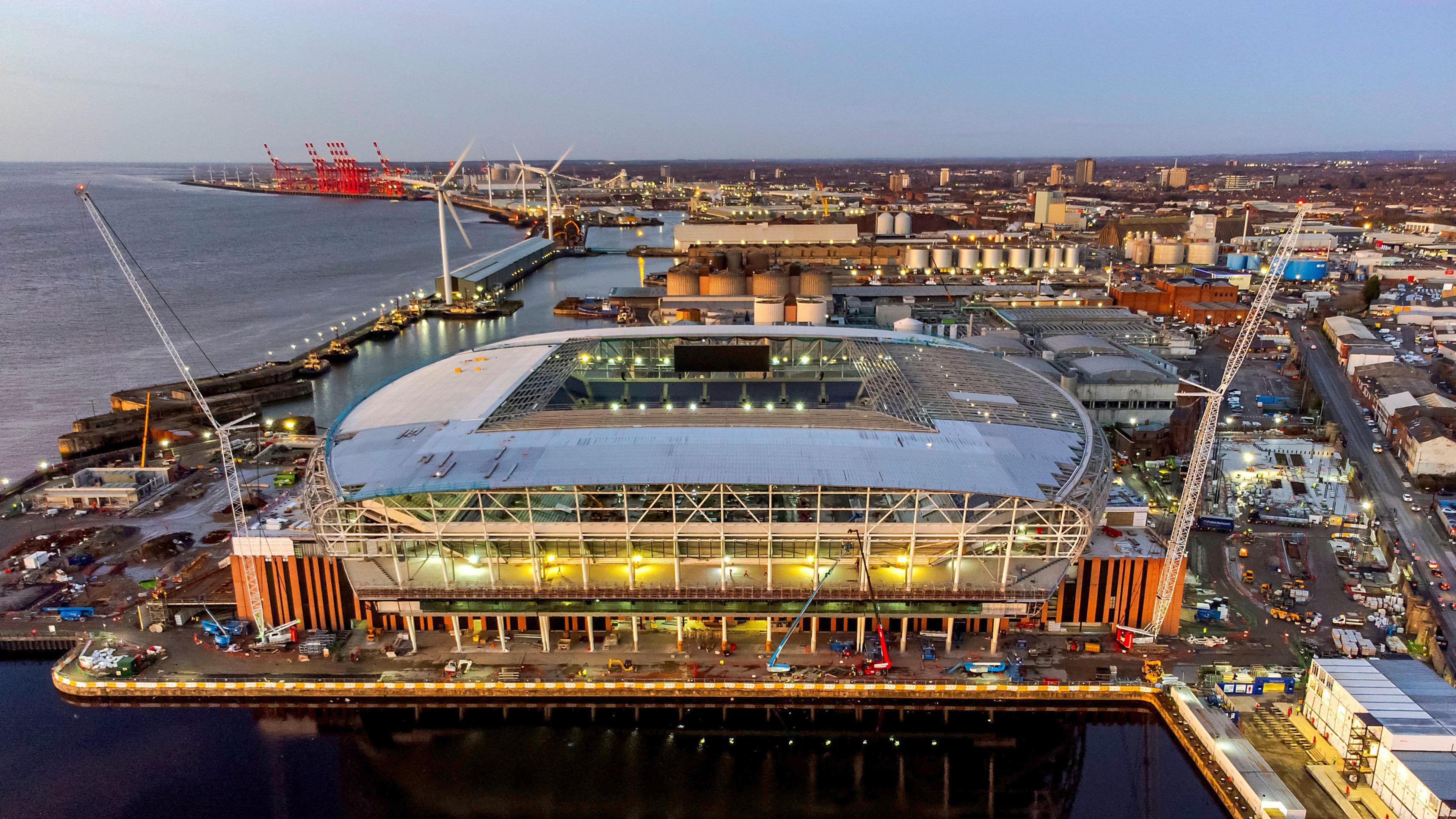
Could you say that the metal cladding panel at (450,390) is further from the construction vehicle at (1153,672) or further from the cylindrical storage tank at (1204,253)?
the cylindrical storage tank at (1204,253)

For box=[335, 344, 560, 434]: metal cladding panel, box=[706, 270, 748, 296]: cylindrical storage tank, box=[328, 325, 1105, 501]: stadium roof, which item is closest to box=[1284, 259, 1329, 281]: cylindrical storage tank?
box=[706, 270, 748, 296]: cylindrical storage tank

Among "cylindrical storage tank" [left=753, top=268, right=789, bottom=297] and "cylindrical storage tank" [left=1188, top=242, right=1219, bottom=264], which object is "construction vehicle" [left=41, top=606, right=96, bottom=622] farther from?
"cylindrical storage tank" [left=1188, top=242, right=1219, bottom=264]

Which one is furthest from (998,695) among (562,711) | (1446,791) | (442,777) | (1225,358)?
(1225,358)

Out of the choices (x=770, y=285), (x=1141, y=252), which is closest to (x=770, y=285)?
(x=770, y=285)

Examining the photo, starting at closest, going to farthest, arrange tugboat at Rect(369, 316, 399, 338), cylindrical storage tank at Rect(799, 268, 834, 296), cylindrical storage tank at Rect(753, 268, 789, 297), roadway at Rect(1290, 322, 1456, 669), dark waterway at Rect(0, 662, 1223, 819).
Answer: dark waterway at Rect(0, 662, 1223, 819), roadway at Rect(1290, 322, 1456, 669), cylindrical storage tank at Rect(753, 268, 789, 297), cylindrical storage tank at Rect(799, 268, 834, 296), tugboat at Rect(369, 316, 399, 338)

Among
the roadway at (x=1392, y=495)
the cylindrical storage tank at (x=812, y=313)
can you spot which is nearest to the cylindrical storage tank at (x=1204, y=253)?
the roadway at (x=1392, y=495)

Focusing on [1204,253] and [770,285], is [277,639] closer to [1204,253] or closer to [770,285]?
[770,285]
